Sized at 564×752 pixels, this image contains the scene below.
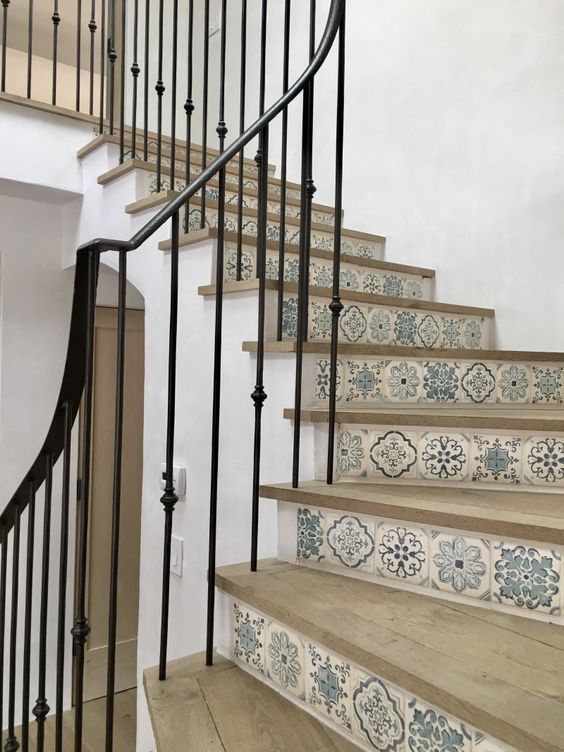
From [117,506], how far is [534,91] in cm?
232

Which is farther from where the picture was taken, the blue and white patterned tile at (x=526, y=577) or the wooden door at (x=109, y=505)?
the wooden door at (x=109, y=505)

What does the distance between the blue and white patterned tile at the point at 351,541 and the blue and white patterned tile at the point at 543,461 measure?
413mm

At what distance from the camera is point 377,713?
1064mm

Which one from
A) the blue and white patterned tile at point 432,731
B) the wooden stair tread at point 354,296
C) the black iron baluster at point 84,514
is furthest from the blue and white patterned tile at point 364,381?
the blue and white patterned tile at point 432,731

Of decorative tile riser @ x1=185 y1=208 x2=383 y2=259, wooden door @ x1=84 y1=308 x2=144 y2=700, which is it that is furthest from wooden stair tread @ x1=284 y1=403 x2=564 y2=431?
wooden door @ x1=84 y1=308 x2=144 y2=700

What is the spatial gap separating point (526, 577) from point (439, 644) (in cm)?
24

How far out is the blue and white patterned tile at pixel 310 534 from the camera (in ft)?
4.83

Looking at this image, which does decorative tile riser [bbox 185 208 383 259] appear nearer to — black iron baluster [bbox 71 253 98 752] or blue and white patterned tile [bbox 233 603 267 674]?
black iron baluster [bbox 71 253 98 752]

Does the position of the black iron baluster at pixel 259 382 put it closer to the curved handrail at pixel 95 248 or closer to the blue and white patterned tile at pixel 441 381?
the curved handrail at pixel 95 248

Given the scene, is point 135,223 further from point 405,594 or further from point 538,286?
point 405,594

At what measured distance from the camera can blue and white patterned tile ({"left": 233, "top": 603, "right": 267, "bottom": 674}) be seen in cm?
132

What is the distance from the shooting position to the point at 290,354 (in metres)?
1.68

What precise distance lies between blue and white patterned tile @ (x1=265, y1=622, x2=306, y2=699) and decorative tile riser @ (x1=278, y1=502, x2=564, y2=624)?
232 mm

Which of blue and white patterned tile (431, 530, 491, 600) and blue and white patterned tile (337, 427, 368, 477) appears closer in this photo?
blue and white patterned tile (431, 530, 491, 600)
